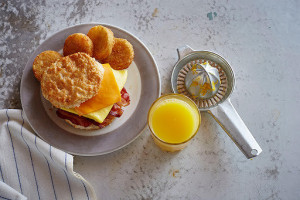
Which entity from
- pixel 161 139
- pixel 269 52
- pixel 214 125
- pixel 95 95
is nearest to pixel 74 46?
pixel 95 95

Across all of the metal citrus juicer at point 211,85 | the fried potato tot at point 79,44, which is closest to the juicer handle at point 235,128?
the metal citrus juicer at point 211,85

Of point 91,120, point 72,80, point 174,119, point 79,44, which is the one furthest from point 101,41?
point 174,119

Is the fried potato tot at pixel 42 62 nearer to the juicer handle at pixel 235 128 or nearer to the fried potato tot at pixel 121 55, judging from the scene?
the fried potato tot at pixel 121 55

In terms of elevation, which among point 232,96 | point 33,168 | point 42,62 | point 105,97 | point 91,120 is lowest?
point 232,96

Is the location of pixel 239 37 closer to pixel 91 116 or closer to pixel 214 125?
pixel 214 125

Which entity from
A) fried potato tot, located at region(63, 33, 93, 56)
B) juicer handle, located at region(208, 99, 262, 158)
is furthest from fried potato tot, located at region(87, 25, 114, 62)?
juicer handle, located at region(208, 99, 262, 158)

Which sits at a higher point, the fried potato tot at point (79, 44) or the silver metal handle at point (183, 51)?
the fried potato tot at point (79, 44)

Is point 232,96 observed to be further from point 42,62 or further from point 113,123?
point 42,62
